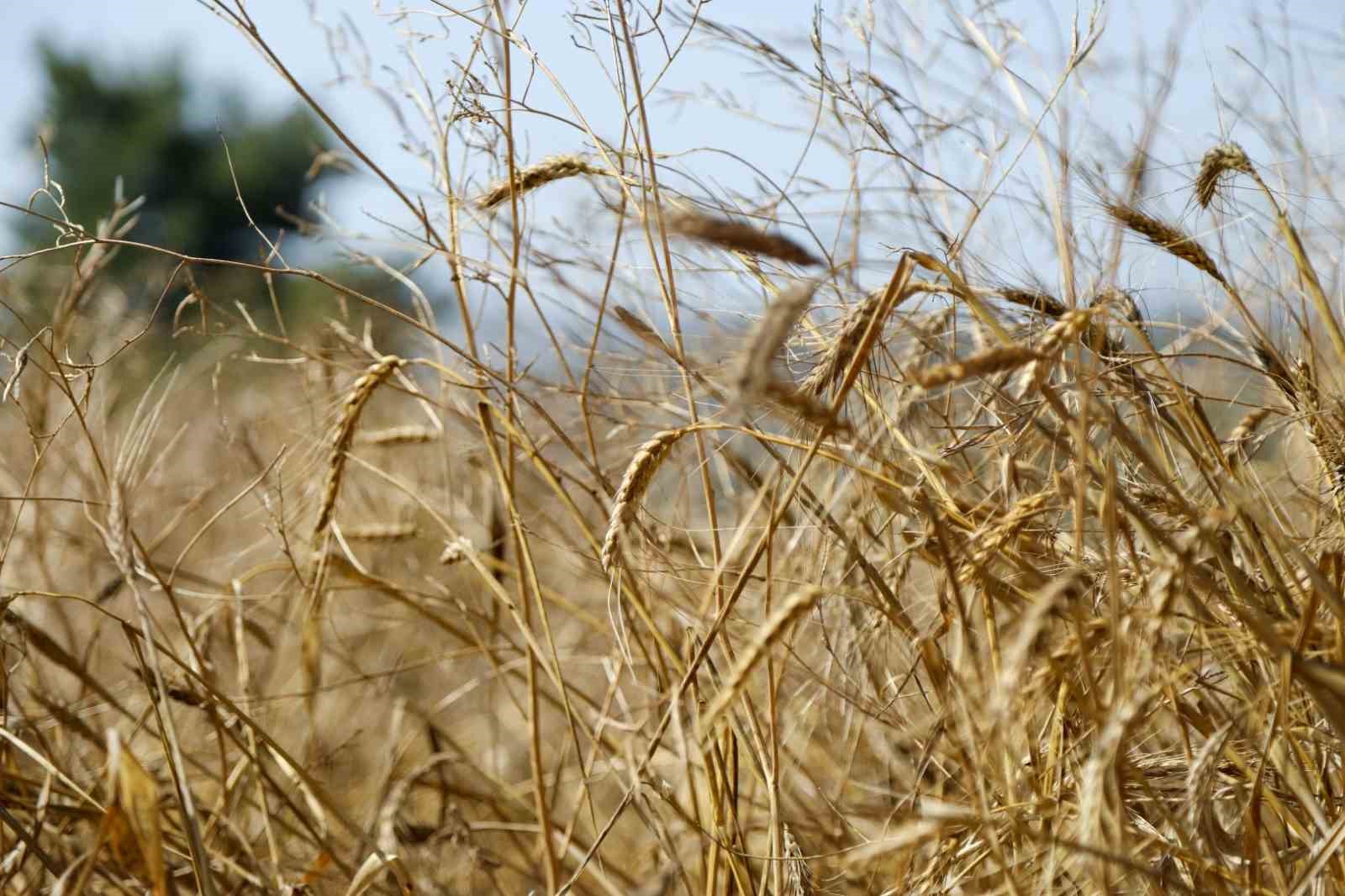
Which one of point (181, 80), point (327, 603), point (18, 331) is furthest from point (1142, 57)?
point (181, 80)

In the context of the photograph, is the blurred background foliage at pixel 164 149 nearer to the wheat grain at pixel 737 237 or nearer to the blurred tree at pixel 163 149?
the blurred tree at pixel 163 149

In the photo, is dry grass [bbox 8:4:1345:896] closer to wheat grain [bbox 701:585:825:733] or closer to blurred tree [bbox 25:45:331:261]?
wheat grain [bbox 701:585:825:733]

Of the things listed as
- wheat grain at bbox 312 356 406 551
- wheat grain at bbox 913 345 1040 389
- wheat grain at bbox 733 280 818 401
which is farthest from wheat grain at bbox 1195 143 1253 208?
wheat grain at bbox 312 356 406 551

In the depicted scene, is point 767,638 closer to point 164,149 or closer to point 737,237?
point 737,237

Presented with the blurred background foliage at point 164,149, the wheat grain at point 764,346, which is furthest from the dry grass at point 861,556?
the blurred background foliage at point 164,149

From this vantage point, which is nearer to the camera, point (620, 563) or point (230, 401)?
point (620, 563)

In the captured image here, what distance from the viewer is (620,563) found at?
2.90ft

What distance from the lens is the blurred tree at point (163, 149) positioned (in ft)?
61.3

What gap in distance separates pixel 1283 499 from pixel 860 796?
800 mm

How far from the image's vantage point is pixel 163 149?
62.5ft

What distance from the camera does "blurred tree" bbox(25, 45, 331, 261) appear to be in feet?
61.3

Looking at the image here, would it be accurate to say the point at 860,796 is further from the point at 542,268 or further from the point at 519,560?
the point at 542,268

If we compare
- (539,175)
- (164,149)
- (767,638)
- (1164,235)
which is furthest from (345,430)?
(164,149)

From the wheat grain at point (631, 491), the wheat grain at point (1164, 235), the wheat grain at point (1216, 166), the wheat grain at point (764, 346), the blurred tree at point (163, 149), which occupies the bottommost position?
the blurred tree at point (163, 149)
